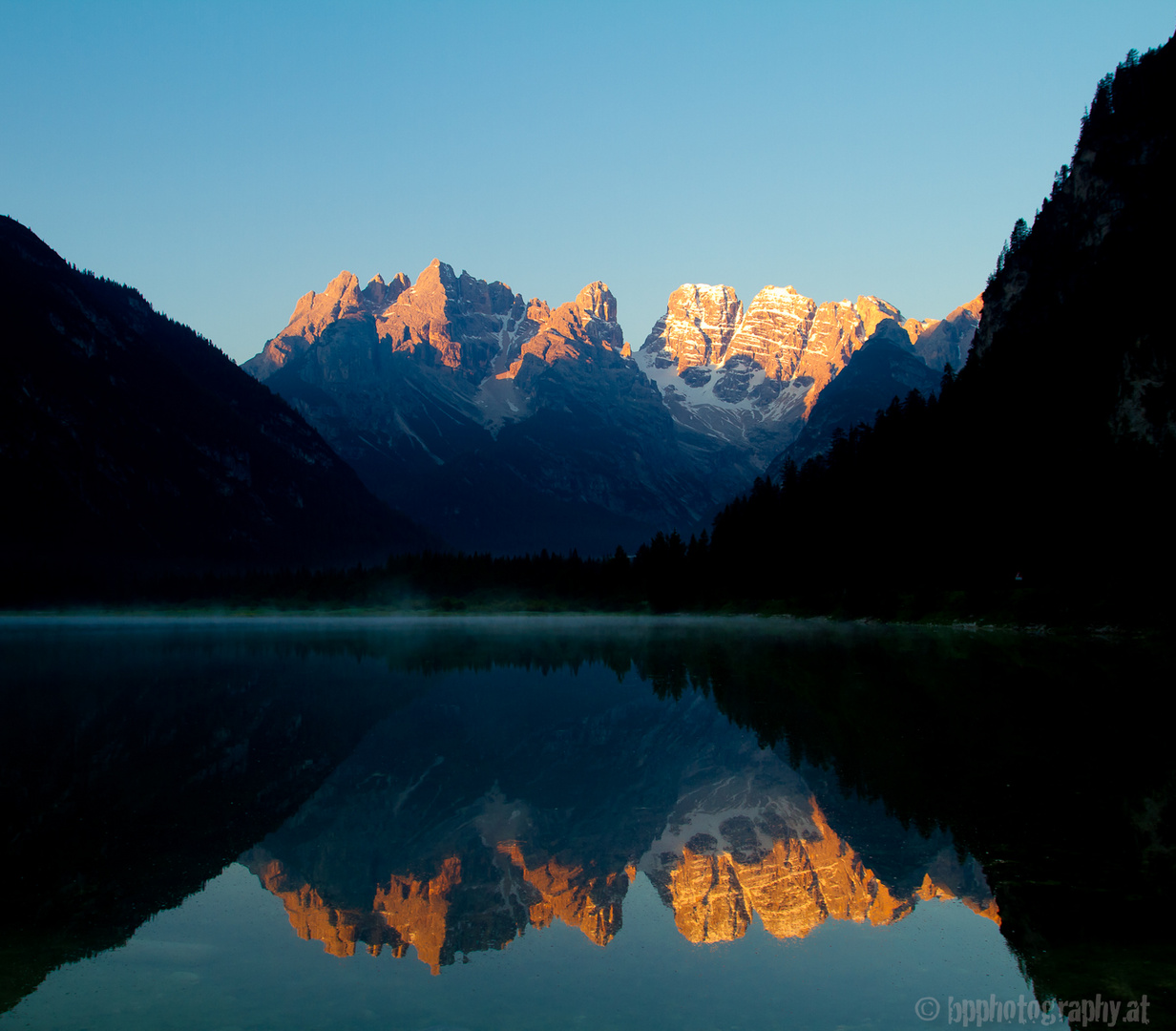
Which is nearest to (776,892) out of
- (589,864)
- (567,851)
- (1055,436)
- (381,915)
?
(589,864)

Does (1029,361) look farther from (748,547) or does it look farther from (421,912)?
(421,912)

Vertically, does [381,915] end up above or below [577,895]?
below

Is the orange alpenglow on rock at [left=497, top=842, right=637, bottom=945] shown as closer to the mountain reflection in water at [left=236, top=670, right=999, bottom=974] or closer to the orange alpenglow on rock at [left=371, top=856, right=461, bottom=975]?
the mountain reflection in water at [left=236, top=670, right=999, bottom=974]

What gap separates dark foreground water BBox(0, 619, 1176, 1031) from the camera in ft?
37.1

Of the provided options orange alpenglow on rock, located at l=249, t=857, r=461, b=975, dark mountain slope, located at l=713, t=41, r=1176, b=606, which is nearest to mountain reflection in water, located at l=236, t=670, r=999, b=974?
orange alpenglow on rock, located at l=249, t=857, r=461, b=975

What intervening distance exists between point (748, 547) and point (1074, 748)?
4765 inches

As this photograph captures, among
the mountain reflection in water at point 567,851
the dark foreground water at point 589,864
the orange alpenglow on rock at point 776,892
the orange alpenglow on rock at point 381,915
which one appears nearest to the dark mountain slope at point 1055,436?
the dark foreground water at point 589,864

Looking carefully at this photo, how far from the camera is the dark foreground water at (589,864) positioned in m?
11.3

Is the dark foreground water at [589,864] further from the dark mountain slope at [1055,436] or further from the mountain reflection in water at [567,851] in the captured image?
the dark mountain slope at [1055,436]

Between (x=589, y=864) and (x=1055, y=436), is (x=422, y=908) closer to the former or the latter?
(x=589, y=864)

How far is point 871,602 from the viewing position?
108938 mm

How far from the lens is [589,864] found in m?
16.8

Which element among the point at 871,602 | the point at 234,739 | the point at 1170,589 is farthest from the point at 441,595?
the point at 234,739

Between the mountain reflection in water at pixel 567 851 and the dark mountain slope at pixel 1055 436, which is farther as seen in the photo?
the dark mountain slope at pixel 1055 436
